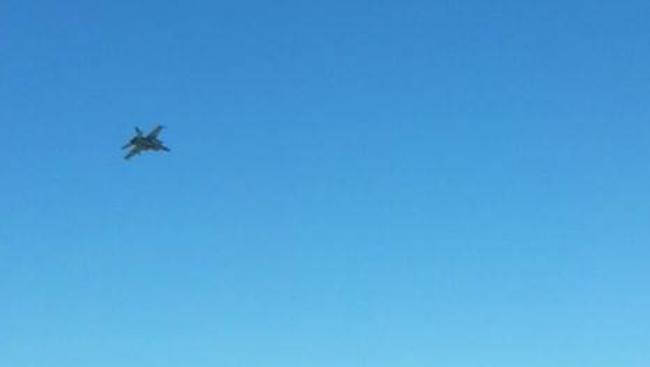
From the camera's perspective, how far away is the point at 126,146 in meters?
120

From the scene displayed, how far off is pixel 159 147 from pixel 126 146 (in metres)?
7.19

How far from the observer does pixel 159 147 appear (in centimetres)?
11794
